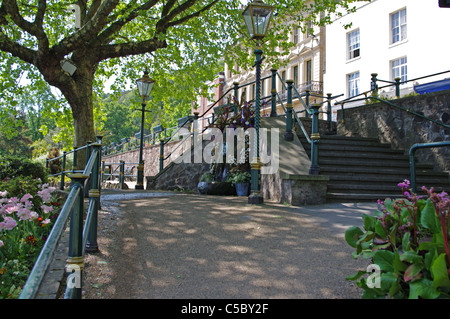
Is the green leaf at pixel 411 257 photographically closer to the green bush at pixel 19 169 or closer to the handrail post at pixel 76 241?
the handrail post at pixel 76 241

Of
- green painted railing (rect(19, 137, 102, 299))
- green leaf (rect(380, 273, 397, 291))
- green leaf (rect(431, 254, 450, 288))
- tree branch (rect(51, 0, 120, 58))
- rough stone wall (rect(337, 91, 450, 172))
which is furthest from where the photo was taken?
tree branch (rect(51, 0, 120, 58))

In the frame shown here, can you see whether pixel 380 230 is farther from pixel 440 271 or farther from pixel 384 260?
pixel 440 271

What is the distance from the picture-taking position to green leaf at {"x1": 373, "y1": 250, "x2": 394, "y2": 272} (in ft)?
7.09

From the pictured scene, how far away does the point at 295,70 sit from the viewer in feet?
107

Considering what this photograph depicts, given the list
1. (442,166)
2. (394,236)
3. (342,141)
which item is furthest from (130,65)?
(394,236)

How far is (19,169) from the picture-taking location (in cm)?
970

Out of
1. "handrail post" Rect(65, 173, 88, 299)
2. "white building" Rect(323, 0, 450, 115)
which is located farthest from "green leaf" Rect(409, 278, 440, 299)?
"white building" Rect(323, 0, 450, 115)

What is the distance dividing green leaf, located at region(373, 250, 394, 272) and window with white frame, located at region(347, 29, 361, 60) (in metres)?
23.8

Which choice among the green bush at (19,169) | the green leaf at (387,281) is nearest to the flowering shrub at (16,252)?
the green leaf at (387,281)

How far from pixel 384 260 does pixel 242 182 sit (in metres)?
6.36

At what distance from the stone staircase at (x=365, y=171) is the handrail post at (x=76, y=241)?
5243mm

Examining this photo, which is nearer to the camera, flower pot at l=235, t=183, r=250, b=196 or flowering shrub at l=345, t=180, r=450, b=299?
flowering shrub at l=345, t=180, r=450, b=299

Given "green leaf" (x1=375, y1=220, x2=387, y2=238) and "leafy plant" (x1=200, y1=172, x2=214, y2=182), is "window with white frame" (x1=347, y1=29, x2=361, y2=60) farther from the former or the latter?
"green leaf" (x1=375, y1=220, x2=387, y2=238)
